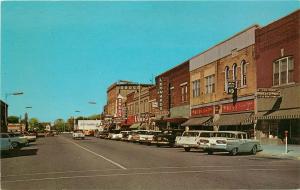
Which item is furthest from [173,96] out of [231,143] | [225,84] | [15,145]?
[231,143]

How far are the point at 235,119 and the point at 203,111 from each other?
10.8 m

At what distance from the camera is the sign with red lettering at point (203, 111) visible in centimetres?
4970

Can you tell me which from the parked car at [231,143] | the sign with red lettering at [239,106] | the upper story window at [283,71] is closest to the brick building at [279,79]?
the upper story window at [283,71]

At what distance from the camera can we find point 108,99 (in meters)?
143

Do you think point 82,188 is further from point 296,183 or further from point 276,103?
point 276,103

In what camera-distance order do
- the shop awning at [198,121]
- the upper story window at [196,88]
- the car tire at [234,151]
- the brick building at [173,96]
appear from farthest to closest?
the brick building at [173,96] < the upper story window at [196,88] < the shop awning at [198,121] < the car tire at [234,151]

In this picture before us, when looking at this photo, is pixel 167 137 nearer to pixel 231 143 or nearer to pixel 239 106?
pixel 239 106

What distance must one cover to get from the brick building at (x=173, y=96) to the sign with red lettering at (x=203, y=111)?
8.83 ft

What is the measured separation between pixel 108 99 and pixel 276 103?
110m

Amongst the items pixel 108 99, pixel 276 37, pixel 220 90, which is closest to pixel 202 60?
pixel 220 90

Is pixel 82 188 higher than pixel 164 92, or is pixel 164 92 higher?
pixel 164 92

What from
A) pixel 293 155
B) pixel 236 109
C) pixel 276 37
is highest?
pixel 276 37

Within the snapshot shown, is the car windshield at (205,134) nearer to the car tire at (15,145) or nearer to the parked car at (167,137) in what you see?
the parked car at (167,137)

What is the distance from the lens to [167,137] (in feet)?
142
